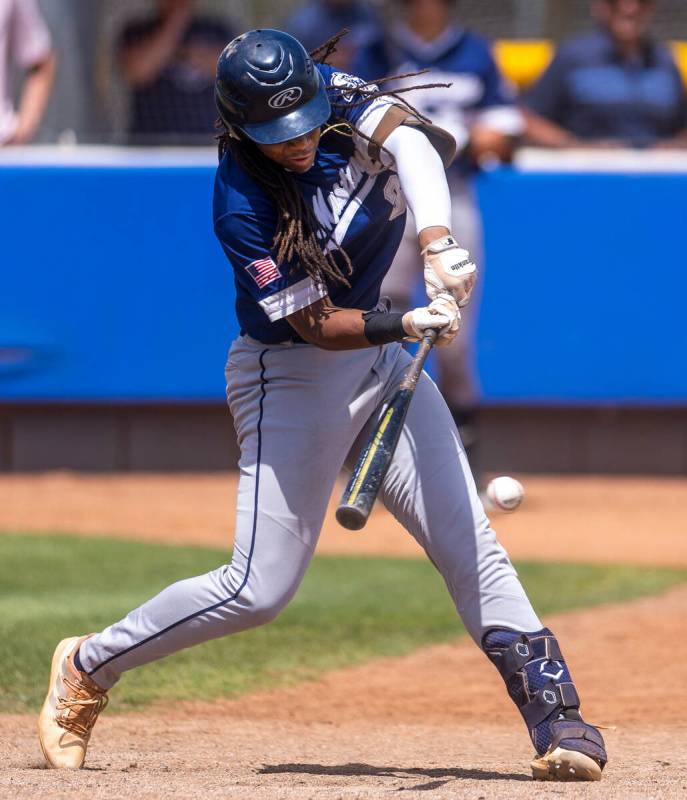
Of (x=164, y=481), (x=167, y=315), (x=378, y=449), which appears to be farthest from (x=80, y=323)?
(x=378, y=449)

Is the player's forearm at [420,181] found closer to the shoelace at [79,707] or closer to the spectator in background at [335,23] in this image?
the shoelace at [79,707]

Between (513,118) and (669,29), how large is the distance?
317cm

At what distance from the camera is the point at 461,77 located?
850 centimetres

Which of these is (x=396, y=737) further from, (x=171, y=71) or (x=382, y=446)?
(x=171, y=71)

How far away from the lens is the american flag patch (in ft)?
12.3

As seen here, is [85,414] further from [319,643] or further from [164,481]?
[319,643]

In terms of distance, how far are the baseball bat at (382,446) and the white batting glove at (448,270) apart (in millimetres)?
A: 136

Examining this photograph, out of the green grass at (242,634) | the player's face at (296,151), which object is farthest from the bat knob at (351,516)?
the green grass at (242,634)

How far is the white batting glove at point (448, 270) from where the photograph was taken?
3762 millimetres

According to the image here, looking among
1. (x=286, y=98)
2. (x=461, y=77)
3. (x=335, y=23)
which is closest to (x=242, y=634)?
(x=286, y=98)

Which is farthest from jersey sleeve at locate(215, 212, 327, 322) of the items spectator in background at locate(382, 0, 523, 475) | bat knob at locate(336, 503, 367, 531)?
spectator in background at locate(382, 0, 523, 475)

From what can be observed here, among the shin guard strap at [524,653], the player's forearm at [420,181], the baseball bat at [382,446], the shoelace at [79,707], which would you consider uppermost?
the player's forearm at [420,181]

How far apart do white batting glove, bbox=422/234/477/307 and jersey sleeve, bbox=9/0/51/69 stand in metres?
5.55

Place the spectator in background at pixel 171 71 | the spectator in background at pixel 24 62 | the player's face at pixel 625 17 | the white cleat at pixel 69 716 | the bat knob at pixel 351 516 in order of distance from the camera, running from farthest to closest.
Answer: the spectator in background at pixel 171 71
the player's face at pixel 625 17
the spectator in background at pixel 24 62
the white cleat at pixel 69 716
the bat knob at pixel 351 516
